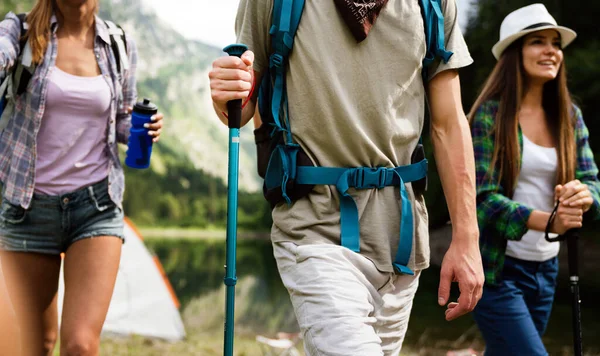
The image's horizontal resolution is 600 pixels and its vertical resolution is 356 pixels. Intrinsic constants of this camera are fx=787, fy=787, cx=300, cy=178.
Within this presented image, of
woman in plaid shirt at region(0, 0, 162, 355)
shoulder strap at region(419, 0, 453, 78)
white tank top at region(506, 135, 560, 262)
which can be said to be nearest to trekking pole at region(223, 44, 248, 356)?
shoulder strap at region(419, 0, 453, 78)

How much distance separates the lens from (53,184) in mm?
3240

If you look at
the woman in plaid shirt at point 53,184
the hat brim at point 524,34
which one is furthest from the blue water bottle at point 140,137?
the hat brim at point 524,34

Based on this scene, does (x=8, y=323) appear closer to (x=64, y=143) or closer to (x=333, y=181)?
(x=333, y=181)

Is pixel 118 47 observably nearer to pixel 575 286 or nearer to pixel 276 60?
pixel 276 60

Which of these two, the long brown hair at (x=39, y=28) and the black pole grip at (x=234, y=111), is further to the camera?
the long brown hair at (x=39, y=28)

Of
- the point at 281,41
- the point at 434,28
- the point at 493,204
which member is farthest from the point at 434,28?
the point at 493,204

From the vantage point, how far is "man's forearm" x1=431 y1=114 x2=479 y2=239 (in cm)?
240

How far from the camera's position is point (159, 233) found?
5184cm

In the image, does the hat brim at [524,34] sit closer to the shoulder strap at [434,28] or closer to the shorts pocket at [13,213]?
the shoulder strap at [434,28]

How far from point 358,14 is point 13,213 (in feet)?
5.83

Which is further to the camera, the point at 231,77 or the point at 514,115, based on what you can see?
the point at 514,115

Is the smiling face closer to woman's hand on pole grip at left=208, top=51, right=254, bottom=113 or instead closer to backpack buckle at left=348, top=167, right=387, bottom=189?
backpack buckle at left=348, top=167, right=387, bottom=189

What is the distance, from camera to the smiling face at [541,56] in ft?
12.9

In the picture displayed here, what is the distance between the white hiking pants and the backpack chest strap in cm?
5
